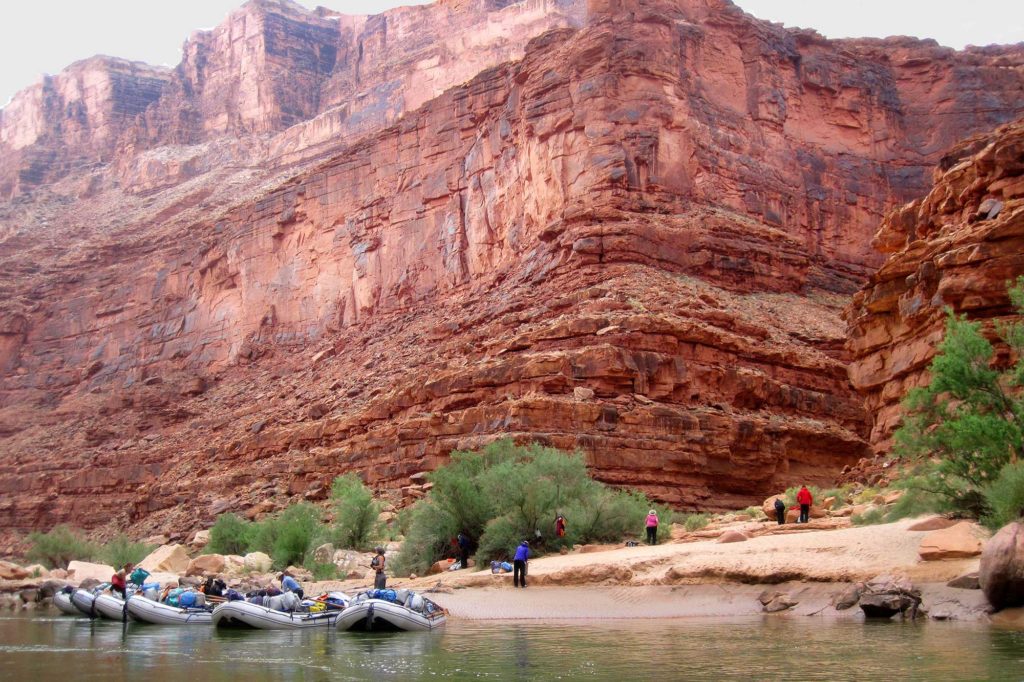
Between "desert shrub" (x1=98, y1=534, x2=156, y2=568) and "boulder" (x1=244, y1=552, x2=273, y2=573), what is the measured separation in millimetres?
7792

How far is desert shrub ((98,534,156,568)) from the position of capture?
1436 inches

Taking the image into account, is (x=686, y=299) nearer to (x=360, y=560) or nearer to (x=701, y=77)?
(x=360, y=560)

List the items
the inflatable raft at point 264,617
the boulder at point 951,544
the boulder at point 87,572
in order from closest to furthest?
the boulder at point 951,544
the inflatable raft at point 264,617
the boulder at point 87,572

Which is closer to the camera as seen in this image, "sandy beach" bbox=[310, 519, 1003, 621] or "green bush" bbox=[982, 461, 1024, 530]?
"green bush" bbox=[982, 461, 1024, 530]

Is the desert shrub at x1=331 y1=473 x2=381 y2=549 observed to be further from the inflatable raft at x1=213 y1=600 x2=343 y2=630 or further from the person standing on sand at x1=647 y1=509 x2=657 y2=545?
the inflatable raft at x1=213 y1=600 x2=343 y2=630

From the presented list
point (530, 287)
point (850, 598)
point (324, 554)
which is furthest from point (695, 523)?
point (530, 287)

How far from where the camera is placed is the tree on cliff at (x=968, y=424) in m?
17.2

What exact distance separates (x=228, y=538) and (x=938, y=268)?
71.9 ft

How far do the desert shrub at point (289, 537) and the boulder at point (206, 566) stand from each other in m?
1.38

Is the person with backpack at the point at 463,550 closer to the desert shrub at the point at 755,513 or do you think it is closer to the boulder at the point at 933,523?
the desert shrub at the point at 755,513

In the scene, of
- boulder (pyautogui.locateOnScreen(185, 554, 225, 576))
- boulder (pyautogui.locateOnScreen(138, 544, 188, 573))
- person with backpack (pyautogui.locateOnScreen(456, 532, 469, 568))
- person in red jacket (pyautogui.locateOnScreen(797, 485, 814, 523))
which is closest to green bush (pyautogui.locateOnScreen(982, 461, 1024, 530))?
person in red jacket (pyautogui.locateOnScreen(797, 485, 814, 523))

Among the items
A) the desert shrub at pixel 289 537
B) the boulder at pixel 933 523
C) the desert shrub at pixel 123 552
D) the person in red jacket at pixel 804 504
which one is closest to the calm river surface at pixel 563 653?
the boulder at pixel 933 523

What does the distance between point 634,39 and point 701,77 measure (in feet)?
19.5

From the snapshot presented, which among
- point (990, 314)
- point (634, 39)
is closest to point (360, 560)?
point (990, 314)
